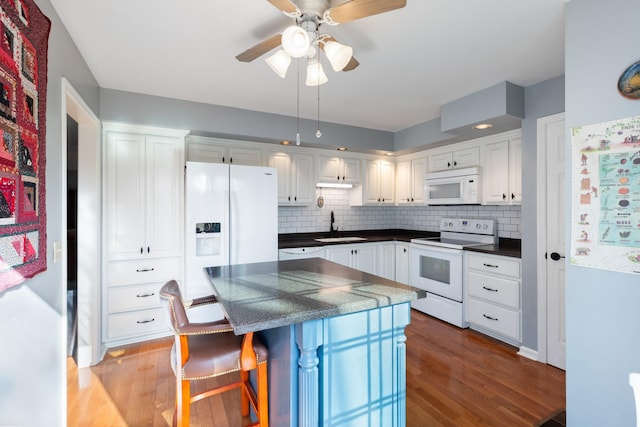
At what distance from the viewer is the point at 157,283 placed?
120 inches

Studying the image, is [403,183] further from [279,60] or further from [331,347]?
[331,347]

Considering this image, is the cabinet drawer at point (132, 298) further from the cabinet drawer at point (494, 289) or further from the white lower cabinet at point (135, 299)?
the cabinet drawer at point (494, 289)

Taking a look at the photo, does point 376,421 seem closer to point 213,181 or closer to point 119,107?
point 213,181

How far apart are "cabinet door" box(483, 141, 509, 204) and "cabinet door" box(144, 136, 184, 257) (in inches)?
132

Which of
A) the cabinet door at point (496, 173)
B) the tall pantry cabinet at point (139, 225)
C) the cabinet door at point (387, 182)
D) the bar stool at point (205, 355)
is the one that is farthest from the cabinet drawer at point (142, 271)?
the cabinet door at point (496, 173)

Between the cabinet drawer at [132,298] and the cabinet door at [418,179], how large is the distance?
342cm

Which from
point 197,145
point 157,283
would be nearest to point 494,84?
point 197,145

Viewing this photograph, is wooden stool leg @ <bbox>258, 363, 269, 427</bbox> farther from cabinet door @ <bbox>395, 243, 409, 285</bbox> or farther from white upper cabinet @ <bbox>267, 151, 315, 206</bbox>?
cabinet door @ <bbox>395, 243, 409, 285</bbox>

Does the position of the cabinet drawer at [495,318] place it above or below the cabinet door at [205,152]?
below

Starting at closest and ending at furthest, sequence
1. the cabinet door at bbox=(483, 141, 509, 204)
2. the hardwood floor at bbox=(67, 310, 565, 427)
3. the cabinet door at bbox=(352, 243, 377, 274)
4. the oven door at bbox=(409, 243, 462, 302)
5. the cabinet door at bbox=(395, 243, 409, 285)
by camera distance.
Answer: the hardwood floor at bbox=(67, 310, 565, 427) < the cabinet door at bbox=(483, 141, 509, 204) < the oven door at bbox=(409, 243, 462, 302) < the cabinet door at bbox=(352, 243, 377, 274) < the cabinet door at bbox=(395, 243, 409, 285)

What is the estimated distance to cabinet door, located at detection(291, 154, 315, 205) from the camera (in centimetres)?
397

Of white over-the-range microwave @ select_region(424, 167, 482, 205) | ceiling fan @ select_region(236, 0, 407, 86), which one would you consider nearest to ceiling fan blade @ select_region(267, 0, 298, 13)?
ceiling fan @ select_region(236, 0, 407, 86)

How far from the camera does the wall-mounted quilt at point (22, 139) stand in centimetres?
112

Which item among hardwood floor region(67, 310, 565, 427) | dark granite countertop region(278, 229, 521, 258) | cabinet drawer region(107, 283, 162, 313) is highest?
dark granite countertop region(278, 229, 521, 258)
